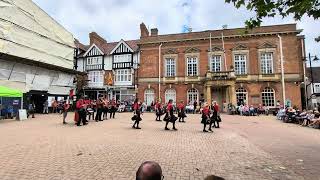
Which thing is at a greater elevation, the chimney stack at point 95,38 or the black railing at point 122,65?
the chimney stack at point 95,38

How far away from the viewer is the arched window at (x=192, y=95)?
34.9 meters

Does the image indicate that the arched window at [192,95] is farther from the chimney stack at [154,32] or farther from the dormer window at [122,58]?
the chimney stack at [154,32]

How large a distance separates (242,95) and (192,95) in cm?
624

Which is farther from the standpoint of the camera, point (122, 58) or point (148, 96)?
point (122, 58)

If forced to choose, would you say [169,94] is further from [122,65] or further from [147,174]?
[147,174]

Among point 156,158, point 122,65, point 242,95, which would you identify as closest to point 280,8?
point 156,158

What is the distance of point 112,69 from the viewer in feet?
131

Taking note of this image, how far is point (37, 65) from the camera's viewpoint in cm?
2773

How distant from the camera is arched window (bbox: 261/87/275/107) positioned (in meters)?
32.2

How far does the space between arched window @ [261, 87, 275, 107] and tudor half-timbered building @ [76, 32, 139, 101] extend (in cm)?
1712

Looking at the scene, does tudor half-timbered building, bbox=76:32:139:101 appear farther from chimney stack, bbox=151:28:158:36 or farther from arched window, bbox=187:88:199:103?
arched window, bbox=187:88:199:103

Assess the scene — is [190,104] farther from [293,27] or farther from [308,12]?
[308,12]

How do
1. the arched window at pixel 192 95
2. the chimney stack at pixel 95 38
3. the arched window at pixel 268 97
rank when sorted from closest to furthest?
1. the arched window at pixel 268 97
2. the arched window at pixel 192 95
3. the chimney stack at pixel 95 38

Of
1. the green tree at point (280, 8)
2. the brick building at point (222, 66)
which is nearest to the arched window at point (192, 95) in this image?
the brick building at point (222, 66)
